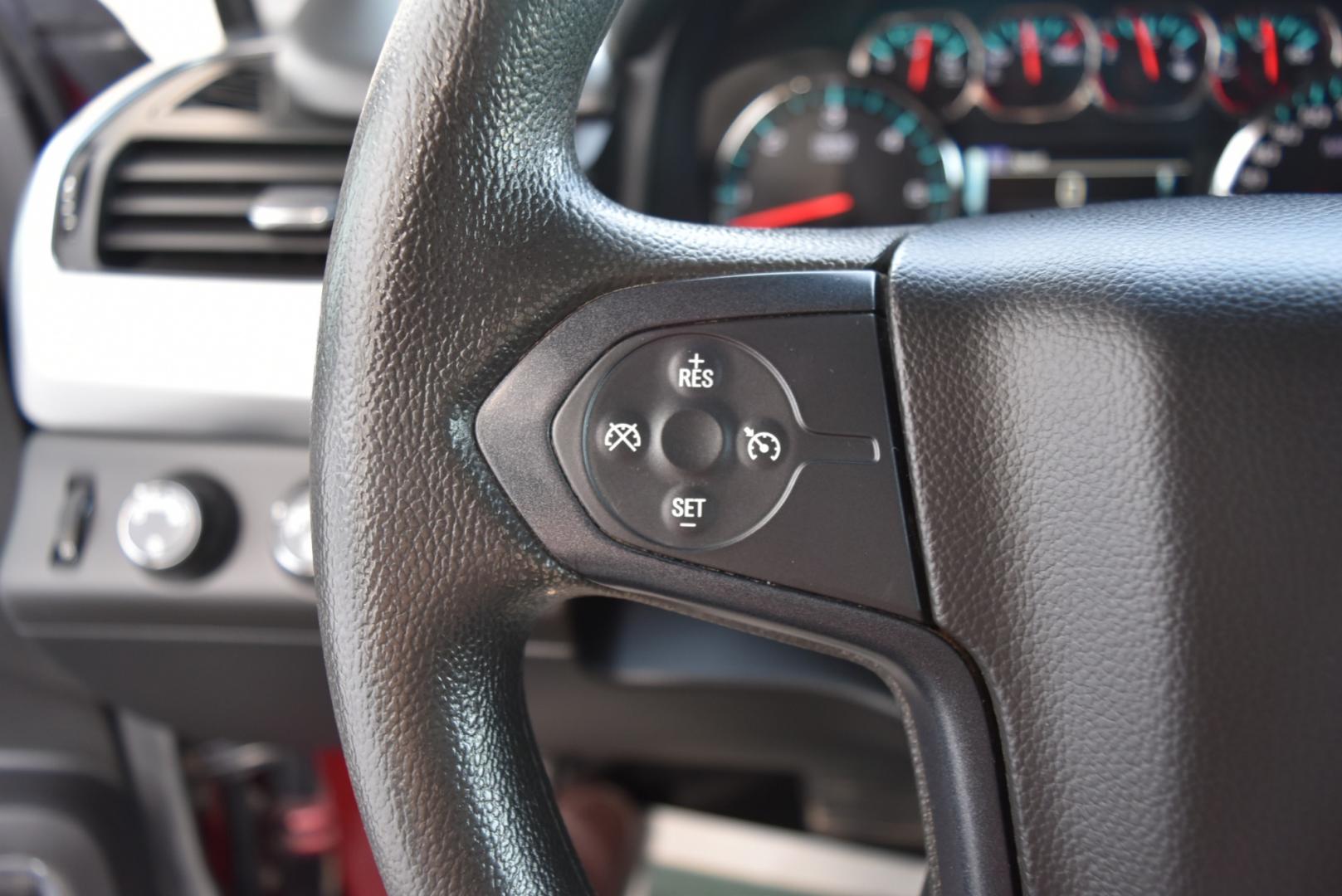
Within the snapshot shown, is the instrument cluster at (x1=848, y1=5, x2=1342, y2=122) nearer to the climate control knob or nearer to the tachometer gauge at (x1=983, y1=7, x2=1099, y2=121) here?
the tachometer gauge at (x1=983, y1=7, x2=1099, y2=121)

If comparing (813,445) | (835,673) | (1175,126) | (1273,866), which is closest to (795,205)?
(1175,126)

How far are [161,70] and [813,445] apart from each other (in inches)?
30.1

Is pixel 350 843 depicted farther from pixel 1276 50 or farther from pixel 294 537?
pixel 1276 50

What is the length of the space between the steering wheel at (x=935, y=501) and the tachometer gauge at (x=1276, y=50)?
635 mm

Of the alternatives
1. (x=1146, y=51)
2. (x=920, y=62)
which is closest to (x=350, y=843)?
(x=920, y=62)

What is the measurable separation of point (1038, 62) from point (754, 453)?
75 cm

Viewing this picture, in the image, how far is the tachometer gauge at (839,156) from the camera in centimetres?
110

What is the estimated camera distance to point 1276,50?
1.06 meters

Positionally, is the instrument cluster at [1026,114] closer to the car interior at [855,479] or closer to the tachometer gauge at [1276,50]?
the tachometer gauge at [1276,50]

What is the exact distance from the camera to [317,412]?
50 cm

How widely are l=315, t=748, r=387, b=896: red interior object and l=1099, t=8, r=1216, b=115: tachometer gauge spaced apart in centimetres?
101

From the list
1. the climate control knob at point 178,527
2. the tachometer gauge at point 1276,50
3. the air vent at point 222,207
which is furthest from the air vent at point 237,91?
the tachometer gauge at point 1276,50

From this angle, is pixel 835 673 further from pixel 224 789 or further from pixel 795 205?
pixel 224 789

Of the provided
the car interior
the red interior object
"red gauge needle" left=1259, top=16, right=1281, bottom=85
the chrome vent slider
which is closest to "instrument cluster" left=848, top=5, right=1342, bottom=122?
"red gauge needle" left=1259, top=16, right=1281, bottom=85
